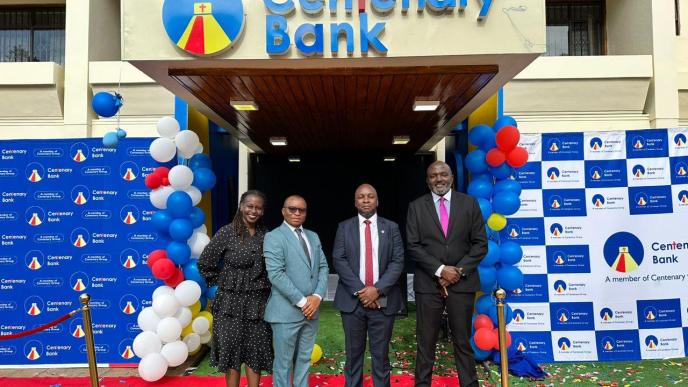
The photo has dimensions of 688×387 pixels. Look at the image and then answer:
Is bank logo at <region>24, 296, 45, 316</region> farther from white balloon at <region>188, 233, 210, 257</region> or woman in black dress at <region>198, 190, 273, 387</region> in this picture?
woman in black dress at <region>198, 190, 273, 387</region>

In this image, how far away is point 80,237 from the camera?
432 cm

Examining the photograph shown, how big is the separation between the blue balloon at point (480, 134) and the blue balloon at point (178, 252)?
274cm

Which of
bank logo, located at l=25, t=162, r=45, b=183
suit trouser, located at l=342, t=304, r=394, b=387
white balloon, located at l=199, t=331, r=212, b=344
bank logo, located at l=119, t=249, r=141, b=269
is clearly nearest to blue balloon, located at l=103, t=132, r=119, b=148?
bank logo, located at l=25, t=162, r=45, b=183

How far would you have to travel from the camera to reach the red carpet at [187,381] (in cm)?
379

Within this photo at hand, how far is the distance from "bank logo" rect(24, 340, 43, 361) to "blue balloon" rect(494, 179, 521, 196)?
4470 millimetres

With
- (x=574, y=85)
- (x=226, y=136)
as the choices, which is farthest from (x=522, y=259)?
(x=574, y=85)

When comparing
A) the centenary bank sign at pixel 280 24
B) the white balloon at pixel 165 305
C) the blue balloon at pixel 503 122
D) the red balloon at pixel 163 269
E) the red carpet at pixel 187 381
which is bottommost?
the red carpet at pixel 187 381

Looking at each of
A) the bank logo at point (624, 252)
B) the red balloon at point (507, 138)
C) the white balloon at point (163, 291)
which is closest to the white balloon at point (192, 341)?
the white balloon at point (163, 291)

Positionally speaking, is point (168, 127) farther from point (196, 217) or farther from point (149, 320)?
point (149, 320)

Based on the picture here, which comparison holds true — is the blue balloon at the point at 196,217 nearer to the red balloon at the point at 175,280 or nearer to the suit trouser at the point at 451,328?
the red balloon at the point at 175,280

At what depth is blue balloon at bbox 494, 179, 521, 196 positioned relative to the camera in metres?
3.99

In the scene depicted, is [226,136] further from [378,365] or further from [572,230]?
[572,230]

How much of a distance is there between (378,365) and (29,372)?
3.35 meters

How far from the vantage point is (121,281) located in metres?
4.30
